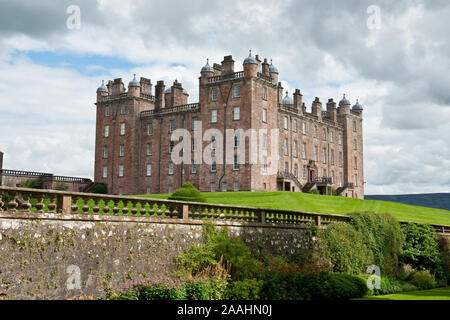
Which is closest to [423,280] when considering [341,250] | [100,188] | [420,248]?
[420,248]

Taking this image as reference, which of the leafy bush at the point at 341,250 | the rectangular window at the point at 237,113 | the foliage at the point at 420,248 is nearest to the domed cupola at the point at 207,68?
the rectangular window at the point at 237,113

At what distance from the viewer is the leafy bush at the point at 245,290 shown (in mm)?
16078

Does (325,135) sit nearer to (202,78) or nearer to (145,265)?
(202,78)

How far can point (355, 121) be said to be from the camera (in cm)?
7281

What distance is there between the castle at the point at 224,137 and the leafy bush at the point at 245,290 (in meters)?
32.6

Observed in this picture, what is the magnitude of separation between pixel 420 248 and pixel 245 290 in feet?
54.9

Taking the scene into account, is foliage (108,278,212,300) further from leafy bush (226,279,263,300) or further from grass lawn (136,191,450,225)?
grass lawn (136,191,450,225)

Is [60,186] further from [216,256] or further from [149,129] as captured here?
[216,256]

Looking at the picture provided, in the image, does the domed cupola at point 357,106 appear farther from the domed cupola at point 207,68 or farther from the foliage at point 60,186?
the foliage at point 60,186

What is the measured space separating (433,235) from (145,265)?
69.3 feet

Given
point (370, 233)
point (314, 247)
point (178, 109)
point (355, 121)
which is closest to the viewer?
point (314, 247)

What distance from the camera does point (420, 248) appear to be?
29578 millimetres

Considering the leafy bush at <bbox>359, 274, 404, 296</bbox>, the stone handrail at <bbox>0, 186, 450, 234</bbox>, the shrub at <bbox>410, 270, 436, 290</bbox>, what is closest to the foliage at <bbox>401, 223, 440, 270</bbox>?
the shrub at <bbox>410, 270, 436, 290</bbox>
